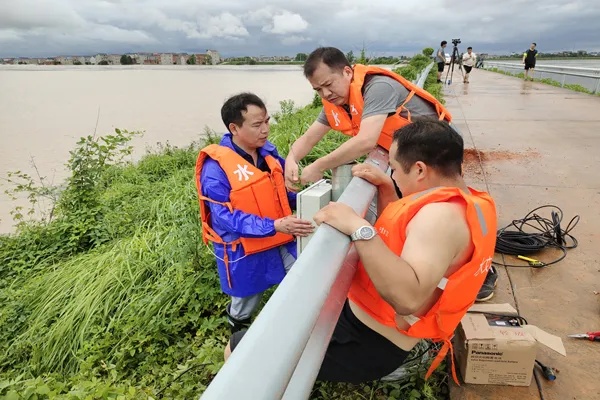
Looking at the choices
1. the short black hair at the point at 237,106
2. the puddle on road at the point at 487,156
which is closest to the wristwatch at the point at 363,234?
the short black hair at the point at 237,106

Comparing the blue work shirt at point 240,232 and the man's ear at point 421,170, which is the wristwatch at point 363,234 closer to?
the man's ear at point 421,170

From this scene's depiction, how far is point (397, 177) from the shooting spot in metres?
1.63

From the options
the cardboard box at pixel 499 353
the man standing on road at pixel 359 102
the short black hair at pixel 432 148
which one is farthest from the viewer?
the man standing on road at pixel 359 102

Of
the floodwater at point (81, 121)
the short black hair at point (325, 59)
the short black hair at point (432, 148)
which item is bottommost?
the floodwater at point (81, 121)

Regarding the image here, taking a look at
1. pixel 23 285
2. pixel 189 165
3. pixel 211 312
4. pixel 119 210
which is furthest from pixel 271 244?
pixel 189 165

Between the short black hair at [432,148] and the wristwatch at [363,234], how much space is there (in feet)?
1.45

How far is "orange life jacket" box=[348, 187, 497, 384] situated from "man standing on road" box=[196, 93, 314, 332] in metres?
1.05

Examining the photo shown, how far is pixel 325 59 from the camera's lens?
2562mm

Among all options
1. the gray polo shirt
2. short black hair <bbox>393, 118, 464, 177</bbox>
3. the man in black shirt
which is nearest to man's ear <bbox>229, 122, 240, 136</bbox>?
the gray polo shirt

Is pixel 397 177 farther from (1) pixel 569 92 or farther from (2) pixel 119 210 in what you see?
(1) pixel 569 92

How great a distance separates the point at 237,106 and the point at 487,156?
470 cm

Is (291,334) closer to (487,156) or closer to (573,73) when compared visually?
(487,156)

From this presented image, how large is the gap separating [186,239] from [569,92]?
1539 cm

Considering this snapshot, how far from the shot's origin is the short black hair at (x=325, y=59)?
256 cm
